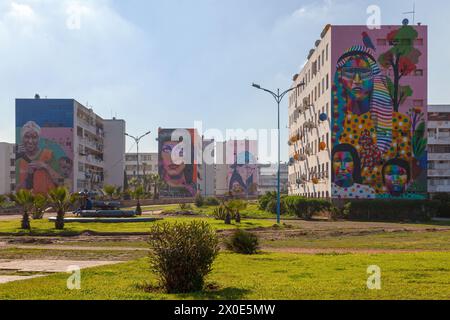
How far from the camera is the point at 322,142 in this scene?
60.6 metres

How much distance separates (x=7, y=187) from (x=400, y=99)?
256 ft

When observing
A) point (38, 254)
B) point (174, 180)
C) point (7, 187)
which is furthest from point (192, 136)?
point (38, 254)

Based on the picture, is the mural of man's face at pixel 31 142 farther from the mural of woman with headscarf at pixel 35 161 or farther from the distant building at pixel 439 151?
the distant building at pixel 439 151

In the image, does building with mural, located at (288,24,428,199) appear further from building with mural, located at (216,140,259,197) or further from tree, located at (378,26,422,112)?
building with mural, located at (216,140,259,197)

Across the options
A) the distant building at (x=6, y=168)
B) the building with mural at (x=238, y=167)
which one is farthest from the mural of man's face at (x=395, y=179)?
the building with mural at (x=238, y=167)

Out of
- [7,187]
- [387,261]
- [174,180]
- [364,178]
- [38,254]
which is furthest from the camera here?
[174,180]

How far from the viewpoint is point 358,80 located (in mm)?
Result: 56562

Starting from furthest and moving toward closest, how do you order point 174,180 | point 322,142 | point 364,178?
1. point 174,180
2. point 322,142
3. point 364,178

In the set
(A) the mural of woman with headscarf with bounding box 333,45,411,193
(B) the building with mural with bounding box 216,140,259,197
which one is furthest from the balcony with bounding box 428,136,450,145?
(B) the building with mural with bounding box 216,140,259,197

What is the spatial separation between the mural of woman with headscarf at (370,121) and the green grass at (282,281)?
39.9m

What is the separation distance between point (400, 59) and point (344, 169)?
1302 centimetres

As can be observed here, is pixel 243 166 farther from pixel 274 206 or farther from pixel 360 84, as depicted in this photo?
pixel 360 84

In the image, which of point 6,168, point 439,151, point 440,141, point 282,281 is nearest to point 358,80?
point 440,141

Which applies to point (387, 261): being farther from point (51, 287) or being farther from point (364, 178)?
point (364, 178)
